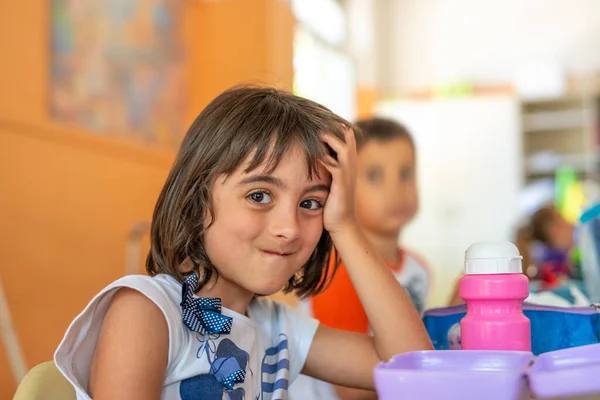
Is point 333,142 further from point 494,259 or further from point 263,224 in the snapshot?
point 494,259

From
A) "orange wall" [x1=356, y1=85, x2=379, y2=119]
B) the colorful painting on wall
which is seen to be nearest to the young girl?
the colorful painting on wall

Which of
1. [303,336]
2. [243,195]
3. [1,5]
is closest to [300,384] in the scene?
[303,336]

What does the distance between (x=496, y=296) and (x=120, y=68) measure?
83.6 inches

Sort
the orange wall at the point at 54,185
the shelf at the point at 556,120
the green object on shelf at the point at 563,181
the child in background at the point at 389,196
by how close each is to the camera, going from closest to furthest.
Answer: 1. the child in background at the point at 389,196
2. the orange wall at the point at 54,185
3. the green object on shelf at the point at 563,181
4. the shelf at the point at 556,120

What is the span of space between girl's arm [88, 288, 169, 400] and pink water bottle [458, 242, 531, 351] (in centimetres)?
33

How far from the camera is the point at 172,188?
89cm

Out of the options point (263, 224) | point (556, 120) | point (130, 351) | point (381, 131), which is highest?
point (556, 120)

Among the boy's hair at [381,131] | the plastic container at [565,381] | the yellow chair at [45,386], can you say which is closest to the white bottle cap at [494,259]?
the plastic container at [565,381]

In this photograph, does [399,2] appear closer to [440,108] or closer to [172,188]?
[440,108]

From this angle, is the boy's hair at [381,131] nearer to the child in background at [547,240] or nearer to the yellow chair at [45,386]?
the child in background at [547,240]

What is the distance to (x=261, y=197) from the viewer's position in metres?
0.84

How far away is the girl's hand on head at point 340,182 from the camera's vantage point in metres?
0.88

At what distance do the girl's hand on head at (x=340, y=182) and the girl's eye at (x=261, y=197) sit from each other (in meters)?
0.08

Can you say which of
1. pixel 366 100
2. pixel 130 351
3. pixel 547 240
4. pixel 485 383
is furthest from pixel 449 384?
pixel 366 100
